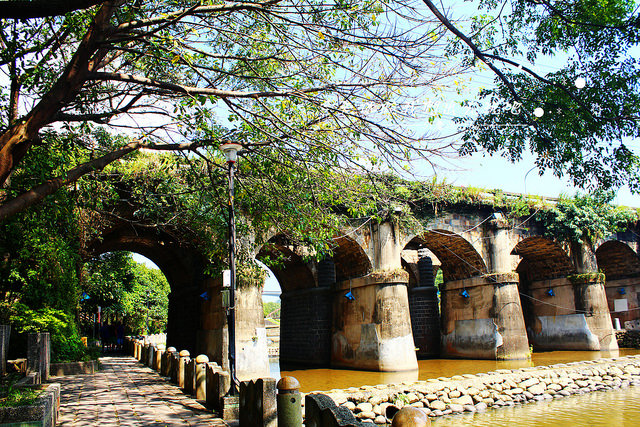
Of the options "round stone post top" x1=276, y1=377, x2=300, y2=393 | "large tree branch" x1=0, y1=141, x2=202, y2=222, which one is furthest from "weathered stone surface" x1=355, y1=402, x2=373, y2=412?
"large tree branch" x1=0, y1=141, x2=202, y2=222

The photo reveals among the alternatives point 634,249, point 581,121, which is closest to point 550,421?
point 581,121

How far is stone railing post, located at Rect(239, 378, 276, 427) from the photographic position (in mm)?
5344

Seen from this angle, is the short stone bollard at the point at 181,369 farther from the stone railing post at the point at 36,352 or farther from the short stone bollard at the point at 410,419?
the short stone bollard at the point at 410,419

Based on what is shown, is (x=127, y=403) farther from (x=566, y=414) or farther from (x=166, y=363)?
(x=566, y=414)

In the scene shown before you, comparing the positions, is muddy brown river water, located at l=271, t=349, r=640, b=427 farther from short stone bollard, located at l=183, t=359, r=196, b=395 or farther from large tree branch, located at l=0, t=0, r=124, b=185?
large tree branch, located at l=0, t=0, r=124, b=185

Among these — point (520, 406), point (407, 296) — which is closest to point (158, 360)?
point (407, 296)

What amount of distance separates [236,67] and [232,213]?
7.22 feet

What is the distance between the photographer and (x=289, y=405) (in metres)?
5.07

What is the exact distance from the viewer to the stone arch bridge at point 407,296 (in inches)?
567

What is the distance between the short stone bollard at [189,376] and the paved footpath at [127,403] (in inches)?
6.1

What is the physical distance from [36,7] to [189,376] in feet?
23.1

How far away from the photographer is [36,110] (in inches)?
200

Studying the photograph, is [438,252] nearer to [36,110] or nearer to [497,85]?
[497,85]

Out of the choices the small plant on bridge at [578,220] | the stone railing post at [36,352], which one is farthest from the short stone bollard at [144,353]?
the small plant on bridge at [578,220]
